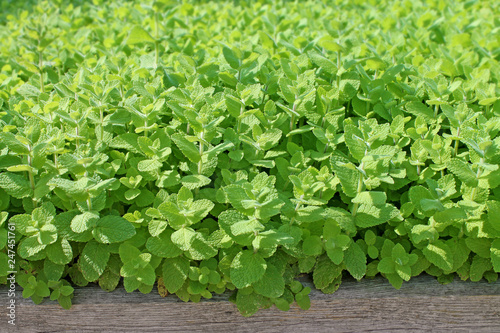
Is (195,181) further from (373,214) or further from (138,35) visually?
(138,35)

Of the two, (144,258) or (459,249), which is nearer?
(144,258)

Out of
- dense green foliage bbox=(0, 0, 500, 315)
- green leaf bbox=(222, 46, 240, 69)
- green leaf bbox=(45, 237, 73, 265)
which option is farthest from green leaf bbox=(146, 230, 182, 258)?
green leaf bbox=(222, 46, 240, 69)

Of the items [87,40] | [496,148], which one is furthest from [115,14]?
[496,148]

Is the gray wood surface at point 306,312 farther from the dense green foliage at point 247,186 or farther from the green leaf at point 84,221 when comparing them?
the green leaf at point 84,221

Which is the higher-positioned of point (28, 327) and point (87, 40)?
point (87, 40)

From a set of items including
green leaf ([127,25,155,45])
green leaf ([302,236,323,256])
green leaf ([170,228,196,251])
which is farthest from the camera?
green leaf ([127,25,155,45])

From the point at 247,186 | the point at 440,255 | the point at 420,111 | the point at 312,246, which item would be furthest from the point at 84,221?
the point at 420,111

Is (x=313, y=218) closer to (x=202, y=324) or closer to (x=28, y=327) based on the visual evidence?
(x=202, y=324)

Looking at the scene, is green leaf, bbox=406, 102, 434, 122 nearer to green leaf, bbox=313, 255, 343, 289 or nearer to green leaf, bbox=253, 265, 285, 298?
green leaf, bbox=313, 255, 343, 289
